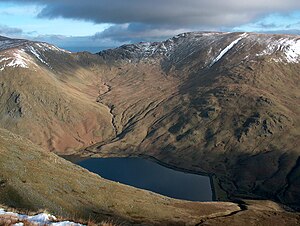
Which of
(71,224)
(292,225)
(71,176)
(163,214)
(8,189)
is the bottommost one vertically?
(292,225)

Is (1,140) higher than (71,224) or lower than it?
lower

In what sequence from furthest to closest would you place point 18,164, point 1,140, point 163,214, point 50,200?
point 1,140 < point 163,214 < point 18,164 < point 50,200

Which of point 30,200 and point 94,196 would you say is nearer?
point 30,200

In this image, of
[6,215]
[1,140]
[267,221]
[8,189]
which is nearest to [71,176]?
[1,140]

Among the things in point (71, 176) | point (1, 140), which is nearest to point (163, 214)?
point (71, 176)

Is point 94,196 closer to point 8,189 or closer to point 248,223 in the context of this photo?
point 8,189

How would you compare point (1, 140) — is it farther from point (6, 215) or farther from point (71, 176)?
→ point (6, 215)

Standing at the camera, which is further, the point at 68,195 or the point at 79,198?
the point at 79,198

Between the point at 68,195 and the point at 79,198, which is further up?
the point at 68,195

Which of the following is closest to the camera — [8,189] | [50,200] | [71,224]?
[71,224]
